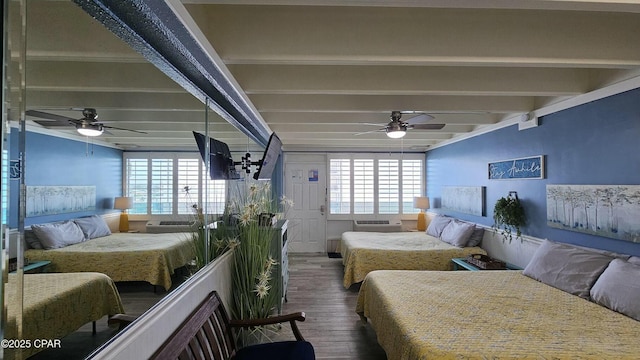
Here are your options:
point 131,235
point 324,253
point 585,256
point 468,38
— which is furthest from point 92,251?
point 324,253

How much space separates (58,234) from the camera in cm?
97

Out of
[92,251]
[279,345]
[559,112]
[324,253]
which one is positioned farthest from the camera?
[324,253]

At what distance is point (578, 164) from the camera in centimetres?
297

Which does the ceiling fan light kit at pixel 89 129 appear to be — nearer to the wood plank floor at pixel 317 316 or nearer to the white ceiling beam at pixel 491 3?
the wood plank floor at pixel 317 316

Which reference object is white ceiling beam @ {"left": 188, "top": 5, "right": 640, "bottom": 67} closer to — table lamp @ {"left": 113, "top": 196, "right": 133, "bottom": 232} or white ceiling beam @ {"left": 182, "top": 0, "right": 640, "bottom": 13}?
white ceiling beam @ {"left": 182, "top": 0, "right": 640, "bottom": 13}

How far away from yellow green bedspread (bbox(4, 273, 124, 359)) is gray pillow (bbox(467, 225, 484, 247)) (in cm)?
439

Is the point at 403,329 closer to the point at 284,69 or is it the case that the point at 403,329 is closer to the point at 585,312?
the point at 585,312

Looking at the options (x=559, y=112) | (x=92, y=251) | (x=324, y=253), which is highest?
(x=559, y=112)

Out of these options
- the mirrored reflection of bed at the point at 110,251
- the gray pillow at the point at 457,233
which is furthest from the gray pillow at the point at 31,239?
the gray pillow at the point at 457,233

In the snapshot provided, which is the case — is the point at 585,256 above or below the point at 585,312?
above

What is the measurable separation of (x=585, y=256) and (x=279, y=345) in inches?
103

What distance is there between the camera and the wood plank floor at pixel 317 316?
99 cm

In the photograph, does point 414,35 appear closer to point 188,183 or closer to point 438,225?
point 188,183

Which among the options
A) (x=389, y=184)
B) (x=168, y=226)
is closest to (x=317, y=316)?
(x=168, y=226)
